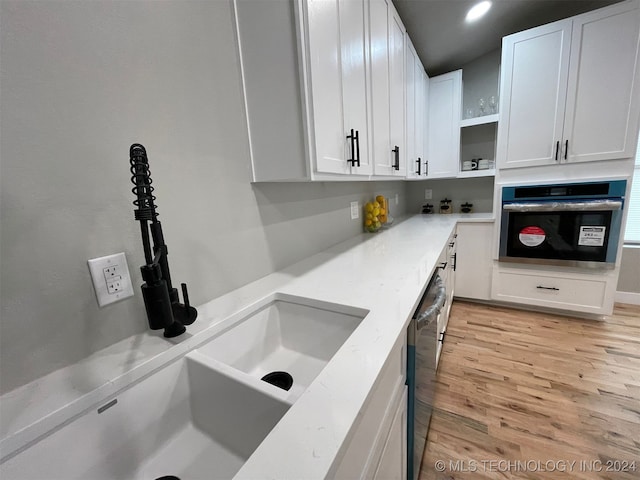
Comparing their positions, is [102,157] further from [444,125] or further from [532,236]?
[444,125]

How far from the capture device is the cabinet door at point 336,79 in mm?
928

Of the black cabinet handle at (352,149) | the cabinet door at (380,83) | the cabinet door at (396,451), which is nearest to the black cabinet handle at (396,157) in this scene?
the cabinet door at (380,83)

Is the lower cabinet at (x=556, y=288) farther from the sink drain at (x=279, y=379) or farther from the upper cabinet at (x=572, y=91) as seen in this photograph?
the sink drain at (x=279, y=379)

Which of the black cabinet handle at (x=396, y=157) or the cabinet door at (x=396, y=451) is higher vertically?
the black cabinet handle at (x=396, y=157)

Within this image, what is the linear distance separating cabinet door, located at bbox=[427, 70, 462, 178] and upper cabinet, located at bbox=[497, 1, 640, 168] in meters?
0.49

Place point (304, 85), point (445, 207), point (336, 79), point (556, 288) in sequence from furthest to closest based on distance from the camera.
→ 1. point (445, 207)
2. point (556, 288)
3. point (336, 79)
4. point (304, 85)

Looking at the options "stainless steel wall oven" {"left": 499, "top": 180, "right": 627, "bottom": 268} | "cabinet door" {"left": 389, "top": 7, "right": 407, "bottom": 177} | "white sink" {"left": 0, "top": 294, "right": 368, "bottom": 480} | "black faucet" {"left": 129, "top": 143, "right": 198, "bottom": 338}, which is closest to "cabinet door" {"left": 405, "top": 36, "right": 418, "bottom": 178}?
"cabinet door" {"left": 389, "top": 7, "right": 407, "bottom": 177}

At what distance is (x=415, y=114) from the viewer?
7.55 feet

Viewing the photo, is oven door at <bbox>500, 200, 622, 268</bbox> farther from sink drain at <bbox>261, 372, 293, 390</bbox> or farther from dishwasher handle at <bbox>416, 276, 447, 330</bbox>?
sink drain at <bbox>261, 372, 293, 390</bbox>

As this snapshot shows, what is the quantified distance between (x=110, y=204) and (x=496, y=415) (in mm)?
1987

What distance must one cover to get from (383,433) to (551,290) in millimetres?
2504

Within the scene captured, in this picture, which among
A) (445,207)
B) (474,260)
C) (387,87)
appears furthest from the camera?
(445,207)

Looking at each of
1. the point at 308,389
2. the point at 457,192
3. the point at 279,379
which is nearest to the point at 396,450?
the point at 279,379

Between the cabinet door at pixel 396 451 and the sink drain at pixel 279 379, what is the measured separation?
1.02ft
